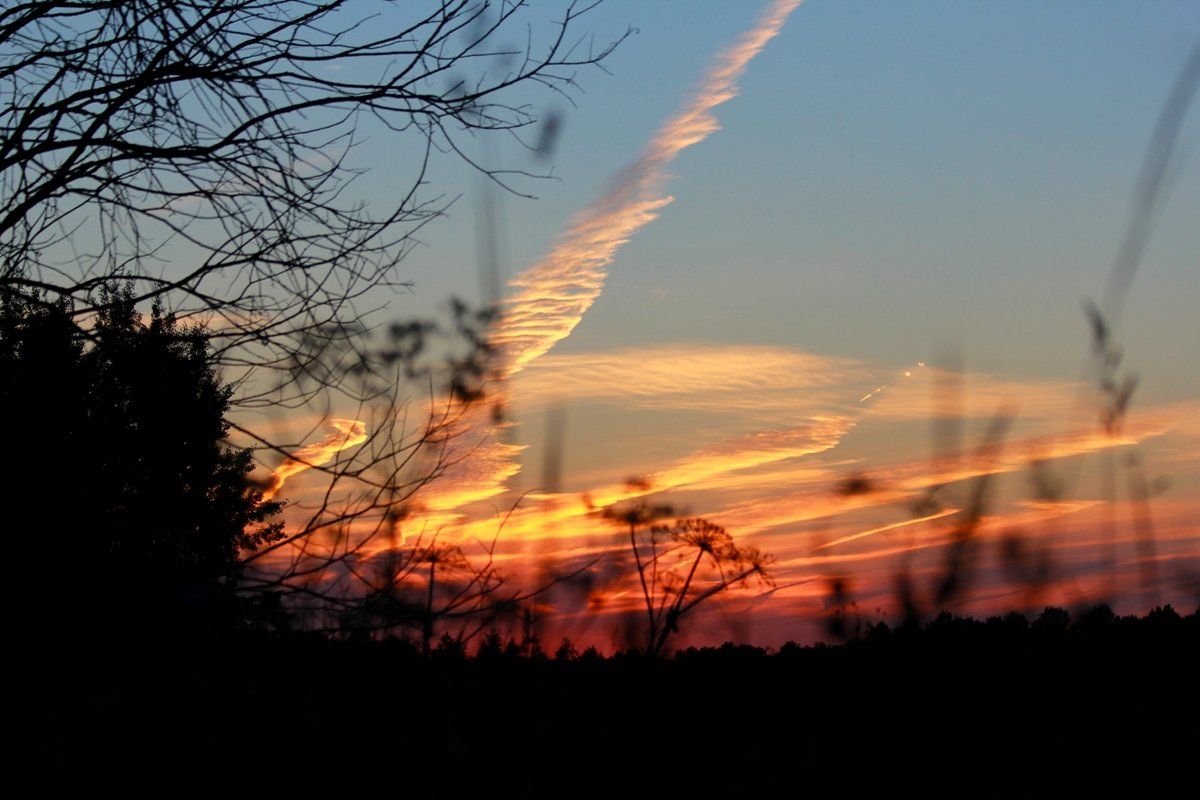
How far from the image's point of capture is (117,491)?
21.3 ft

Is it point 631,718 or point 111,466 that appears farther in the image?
point 111,466

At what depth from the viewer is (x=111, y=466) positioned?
257 inches

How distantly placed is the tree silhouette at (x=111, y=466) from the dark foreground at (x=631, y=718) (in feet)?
1.00

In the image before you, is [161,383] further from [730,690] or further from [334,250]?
[730,690]

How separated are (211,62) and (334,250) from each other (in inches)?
44.2

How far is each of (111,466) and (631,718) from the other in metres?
3.32

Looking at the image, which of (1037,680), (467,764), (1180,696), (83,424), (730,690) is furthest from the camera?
(83,424)

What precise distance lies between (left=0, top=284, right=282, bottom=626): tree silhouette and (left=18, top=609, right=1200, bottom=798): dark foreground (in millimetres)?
305

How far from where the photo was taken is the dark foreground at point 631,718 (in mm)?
4195

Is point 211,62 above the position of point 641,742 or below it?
above

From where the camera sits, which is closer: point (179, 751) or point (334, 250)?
point (179, 751)

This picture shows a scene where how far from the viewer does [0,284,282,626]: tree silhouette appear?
588 centimetres

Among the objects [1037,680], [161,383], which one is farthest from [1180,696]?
[161,383]

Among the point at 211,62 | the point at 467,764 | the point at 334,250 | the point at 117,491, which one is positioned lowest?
the point at 467,764
